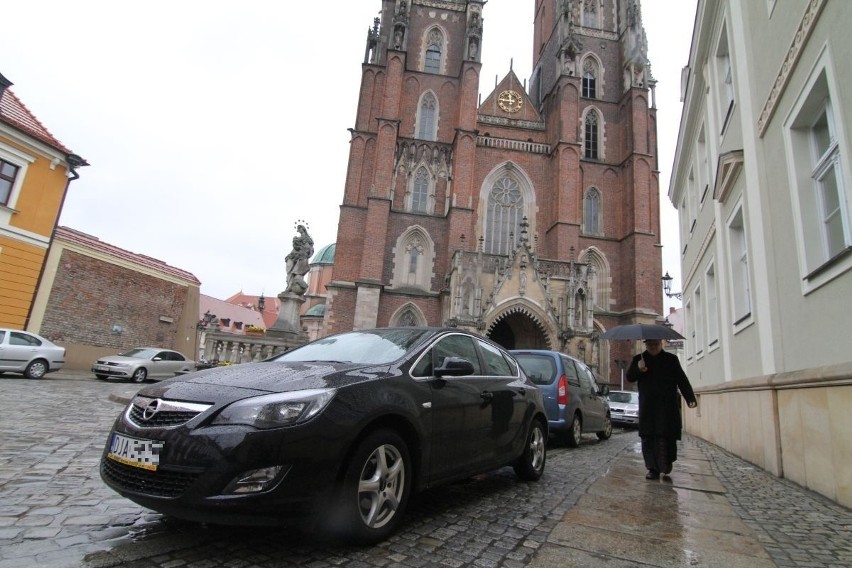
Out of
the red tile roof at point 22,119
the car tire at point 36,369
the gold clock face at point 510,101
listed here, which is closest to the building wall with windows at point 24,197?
the red tile roof at point 22,119

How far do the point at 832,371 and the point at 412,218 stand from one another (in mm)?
23601

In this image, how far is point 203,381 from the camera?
10.1ft

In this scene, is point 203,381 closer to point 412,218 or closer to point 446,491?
point 446,491

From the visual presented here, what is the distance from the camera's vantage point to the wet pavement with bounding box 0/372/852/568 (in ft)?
8.91

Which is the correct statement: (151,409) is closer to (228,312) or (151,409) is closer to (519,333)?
(519,333)

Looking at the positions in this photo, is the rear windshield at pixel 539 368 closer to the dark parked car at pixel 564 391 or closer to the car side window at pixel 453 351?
the dark parked car at pixel 564 391

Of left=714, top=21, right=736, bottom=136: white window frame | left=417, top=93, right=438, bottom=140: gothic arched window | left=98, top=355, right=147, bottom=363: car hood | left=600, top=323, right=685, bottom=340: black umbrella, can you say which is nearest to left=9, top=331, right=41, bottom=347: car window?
left=98, top=355, right=147, bottom=363: car hood

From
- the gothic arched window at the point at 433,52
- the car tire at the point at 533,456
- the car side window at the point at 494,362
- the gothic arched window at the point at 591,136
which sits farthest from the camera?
the gothic arched window at the point at 433,52

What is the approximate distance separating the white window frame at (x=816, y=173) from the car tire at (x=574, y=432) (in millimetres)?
4098

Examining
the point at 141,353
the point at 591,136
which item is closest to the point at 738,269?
the point at 141,353

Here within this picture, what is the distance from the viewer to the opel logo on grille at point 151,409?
2.80 meters

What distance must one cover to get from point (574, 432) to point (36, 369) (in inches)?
591

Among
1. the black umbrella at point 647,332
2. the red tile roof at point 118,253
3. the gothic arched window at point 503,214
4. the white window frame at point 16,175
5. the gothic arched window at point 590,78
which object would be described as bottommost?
the black umbrella at point 647,332

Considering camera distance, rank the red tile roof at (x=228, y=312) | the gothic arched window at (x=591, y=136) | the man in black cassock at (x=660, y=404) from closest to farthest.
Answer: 1. the man in black cassock at (x=660, y=404)
2. the gothic arched window at (x=591, y=136)
3. the red tile roof at (x=228, y=312)
